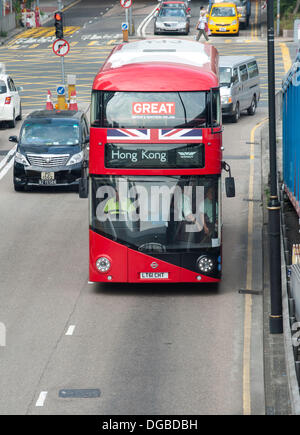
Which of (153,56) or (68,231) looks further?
(68,231)

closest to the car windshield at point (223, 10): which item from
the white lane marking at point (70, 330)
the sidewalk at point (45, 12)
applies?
the sidewalk at point (45, 12)

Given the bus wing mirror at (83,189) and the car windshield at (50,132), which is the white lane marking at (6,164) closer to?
the car windshield at (50,132)

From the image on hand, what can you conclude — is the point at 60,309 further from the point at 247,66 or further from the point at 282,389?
the point at 247,66

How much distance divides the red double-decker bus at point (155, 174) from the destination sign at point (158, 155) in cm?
2

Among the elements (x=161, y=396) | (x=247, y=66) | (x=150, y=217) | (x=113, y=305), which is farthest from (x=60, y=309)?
(x=247, y=66)

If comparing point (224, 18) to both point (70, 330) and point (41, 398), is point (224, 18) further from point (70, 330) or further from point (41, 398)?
point (41, 398)

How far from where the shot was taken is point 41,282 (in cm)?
1852

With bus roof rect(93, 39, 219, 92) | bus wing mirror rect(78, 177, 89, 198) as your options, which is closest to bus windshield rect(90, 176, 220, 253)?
bus wing mirror rect(78, 177, 89, 198)

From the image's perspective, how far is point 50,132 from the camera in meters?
26.8

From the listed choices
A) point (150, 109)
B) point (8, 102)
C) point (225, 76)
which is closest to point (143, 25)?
point (225, 76)

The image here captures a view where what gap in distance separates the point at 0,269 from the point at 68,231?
314 cm

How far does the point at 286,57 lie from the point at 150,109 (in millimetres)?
34435

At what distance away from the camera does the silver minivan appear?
117 feet

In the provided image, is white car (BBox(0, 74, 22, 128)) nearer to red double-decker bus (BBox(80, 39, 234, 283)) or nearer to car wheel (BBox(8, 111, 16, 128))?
car wheel (BBox(8, 111, 16, 128))
